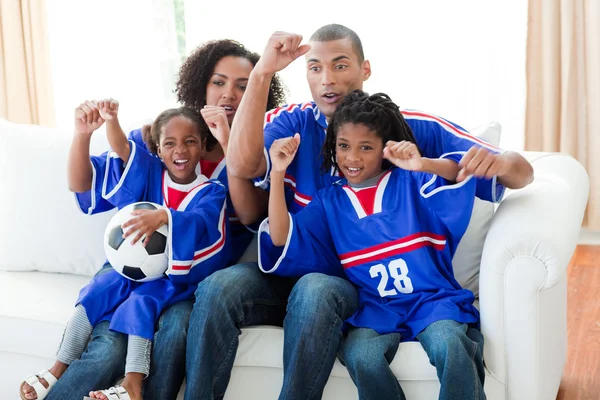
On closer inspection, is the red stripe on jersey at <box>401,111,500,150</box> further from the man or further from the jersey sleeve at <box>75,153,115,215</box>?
the jersey sleeve at <box>75,153,115,215</box>

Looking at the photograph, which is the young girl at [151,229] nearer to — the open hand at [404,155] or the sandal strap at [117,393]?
the sandal strap at [117,393]

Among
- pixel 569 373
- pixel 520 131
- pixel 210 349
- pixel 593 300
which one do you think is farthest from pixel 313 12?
pixel 210 349

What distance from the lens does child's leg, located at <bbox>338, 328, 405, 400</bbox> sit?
1.84 meters

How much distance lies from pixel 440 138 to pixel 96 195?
98 cm

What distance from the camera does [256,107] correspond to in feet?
6.93

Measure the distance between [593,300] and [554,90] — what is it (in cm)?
115

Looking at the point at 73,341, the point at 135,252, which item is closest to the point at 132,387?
the point at 73,341

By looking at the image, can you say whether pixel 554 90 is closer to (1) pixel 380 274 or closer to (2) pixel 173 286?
(1) pixel 380 274

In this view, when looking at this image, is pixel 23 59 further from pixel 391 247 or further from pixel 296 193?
pixel 391 247

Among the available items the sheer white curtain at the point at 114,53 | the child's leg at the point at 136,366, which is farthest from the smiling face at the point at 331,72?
the sheer white curtain at the point at 114,53

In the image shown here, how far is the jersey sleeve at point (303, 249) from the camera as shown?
6.91ft

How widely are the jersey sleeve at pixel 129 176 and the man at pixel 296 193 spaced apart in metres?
0.26

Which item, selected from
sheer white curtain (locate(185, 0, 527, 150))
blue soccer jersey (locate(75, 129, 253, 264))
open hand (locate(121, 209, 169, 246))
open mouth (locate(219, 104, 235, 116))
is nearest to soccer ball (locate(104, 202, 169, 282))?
open hand (locate(121, 209, 169, 246))

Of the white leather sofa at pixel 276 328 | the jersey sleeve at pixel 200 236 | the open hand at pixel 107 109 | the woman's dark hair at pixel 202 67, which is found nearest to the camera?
the white leather sofa at pixel 276 328
